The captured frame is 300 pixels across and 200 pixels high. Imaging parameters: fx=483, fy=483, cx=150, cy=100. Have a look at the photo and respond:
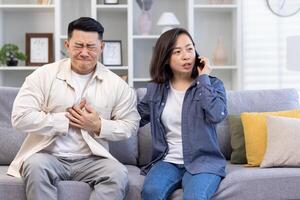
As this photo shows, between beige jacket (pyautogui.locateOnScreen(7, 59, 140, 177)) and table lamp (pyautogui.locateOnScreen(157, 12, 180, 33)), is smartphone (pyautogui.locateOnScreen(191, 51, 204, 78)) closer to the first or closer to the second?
beige jacket (pyautogui.locateOnScreen(7, 59, 140, 177))

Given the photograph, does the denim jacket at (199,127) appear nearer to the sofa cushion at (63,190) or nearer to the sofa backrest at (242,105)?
the sofa cushion at (63,190)

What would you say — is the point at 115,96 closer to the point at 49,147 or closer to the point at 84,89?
the point at 84,89

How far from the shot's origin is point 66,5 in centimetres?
432

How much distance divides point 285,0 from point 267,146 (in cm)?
205

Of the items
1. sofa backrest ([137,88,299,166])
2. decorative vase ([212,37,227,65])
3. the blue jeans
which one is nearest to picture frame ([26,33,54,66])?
decorative vase ([212,37,227,65])

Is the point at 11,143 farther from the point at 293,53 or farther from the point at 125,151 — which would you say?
the point at 293,53

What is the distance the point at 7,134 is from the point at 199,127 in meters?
1.12

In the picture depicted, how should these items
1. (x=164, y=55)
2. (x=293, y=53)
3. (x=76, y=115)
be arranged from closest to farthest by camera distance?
(x=76, y=115), (x=164, y=55), (x=293, y=53)

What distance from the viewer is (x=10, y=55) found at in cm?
408

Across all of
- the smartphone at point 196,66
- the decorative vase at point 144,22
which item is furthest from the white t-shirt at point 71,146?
the decorative vase at point 144,22

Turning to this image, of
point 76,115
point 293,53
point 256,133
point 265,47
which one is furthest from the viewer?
point 265,47

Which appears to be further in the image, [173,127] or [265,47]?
[265,47]

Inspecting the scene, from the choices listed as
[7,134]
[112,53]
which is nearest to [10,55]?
[112,53]

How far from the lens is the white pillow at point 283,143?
8.21 ft
